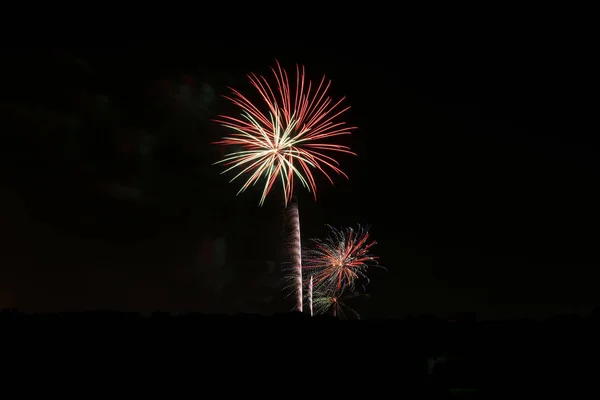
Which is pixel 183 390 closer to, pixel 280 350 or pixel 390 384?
pixel 280 350

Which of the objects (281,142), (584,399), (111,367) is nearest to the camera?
(111,367)

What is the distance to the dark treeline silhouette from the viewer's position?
6887 mm

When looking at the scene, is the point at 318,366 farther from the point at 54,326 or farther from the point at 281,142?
the point at 281,142

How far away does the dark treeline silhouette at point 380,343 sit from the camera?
6887 millimetres

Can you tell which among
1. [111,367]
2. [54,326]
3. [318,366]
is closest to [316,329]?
[318,366]

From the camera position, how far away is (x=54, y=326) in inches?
269

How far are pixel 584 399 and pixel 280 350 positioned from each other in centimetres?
483

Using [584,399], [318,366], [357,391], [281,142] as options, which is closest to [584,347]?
[584,399]

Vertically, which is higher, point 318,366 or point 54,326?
point 54,326

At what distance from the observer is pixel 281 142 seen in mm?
28578

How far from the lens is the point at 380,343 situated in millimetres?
7203

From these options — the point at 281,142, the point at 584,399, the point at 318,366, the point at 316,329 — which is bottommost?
the point at 584,399

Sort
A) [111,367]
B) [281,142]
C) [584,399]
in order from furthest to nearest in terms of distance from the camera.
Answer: [281,142]
[584,399]
[111,367]

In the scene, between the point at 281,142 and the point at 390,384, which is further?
the point at 281,142
